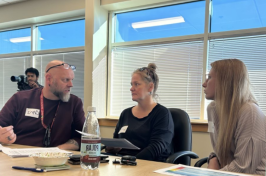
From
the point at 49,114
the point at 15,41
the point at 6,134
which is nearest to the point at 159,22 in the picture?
the point at 49,114

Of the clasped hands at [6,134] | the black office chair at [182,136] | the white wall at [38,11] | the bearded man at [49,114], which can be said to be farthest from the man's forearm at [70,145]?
the white wall at [38,11]

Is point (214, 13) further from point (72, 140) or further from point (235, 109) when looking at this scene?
point (72, 140)

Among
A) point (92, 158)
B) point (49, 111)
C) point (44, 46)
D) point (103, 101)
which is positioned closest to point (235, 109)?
point (92, 158)

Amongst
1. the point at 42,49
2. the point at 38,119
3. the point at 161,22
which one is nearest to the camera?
the point at 38,119

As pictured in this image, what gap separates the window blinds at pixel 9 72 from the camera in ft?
16.8

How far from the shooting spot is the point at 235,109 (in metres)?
1.47

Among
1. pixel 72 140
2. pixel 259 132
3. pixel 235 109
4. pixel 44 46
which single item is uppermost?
pixel 44 46

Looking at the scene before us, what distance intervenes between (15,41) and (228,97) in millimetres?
4862

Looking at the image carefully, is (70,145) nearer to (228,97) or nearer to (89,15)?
(228,97)

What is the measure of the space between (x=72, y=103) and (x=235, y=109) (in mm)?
1226

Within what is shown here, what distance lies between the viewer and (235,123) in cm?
145

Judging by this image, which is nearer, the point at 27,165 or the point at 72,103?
the point at 27,165

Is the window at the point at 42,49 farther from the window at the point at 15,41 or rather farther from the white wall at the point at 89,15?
the white wall at the point at 89,15

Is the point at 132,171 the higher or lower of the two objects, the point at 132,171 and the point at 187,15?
the lower
